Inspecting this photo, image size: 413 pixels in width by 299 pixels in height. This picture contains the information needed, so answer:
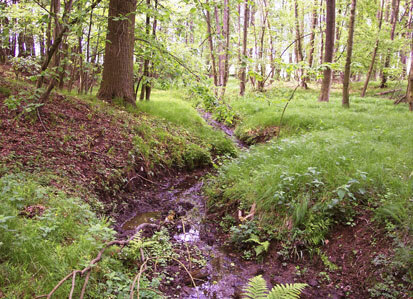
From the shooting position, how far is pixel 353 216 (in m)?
3.71

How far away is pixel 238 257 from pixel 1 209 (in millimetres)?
2881

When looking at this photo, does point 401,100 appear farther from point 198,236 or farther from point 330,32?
point 198,236

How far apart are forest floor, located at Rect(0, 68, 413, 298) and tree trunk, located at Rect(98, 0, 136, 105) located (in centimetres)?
57

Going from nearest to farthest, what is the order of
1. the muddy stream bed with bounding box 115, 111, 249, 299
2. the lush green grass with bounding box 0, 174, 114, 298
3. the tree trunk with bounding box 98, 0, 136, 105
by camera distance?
the lush green grass with bounding box 0, 174, 114, 298 < the muddy stream bed with bounding box 115, 111, 249, 299 < the tree trunk with bounding box 98, 0, 136, 105

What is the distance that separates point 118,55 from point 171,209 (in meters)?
4.75

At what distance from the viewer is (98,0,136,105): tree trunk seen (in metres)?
7.21

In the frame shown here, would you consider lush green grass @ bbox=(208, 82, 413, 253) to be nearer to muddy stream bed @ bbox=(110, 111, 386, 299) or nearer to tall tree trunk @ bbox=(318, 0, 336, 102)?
muddy stream bed @ bbox=(110, 111, 386, 299)

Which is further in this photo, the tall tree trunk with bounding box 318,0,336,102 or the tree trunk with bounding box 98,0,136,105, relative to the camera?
the tall tree trunk with bounding box 318,0,336,102

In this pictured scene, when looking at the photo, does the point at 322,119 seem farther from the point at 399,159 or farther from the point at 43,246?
the point at 43,246

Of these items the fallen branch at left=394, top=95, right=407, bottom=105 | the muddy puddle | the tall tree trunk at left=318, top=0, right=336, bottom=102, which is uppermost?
the tall tree trunk at left=318, top=0, right=336, bottom=102

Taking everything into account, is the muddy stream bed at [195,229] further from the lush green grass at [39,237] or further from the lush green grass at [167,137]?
the lush green grass at [39,237]

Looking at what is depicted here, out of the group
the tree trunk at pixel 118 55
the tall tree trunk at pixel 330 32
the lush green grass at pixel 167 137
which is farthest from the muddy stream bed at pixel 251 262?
the tall tree trunk at pixel 330 32

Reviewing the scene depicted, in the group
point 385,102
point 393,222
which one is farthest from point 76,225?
point 385,102

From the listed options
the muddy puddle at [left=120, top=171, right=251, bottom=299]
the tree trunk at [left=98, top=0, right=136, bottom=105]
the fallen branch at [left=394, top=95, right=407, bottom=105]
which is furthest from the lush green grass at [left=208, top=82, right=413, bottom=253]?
the fallen branch at [left=394, top=95, right=407, bottom=105]
